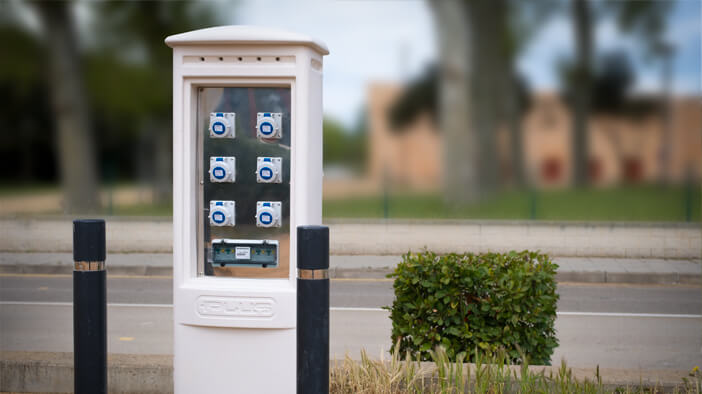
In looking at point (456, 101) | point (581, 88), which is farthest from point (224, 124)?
point (581, 88)

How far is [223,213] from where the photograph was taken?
4480mm

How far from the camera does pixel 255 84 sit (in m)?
4.45

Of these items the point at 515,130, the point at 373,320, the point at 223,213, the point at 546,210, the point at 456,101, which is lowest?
the point at 373,320

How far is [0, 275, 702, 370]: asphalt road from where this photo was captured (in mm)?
7551

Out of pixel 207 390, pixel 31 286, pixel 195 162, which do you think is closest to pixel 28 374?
pixel 207 390

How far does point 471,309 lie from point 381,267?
26.1ft

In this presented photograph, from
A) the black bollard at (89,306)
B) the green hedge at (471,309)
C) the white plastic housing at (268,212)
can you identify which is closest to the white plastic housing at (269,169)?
the white plastic housing at (268,212)

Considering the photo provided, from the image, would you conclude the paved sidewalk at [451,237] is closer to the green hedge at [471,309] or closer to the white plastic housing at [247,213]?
the green hedge at [471,309]

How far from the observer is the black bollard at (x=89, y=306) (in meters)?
4.23

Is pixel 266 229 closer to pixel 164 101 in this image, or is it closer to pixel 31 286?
pixel 31 286

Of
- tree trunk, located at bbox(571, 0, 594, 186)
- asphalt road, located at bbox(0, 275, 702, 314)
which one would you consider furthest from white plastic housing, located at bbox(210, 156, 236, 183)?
tree trunk, located at bbox(571, 0, 594, 186)

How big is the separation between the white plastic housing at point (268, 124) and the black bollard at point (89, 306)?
1044 mm

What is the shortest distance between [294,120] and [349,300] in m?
6.35

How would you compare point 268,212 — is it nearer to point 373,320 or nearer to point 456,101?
point 373,320
